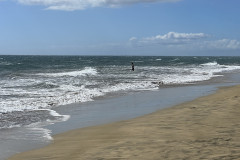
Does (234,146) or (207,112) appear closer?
(234,146)

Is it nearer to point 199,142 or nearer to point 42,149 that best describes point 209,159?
point 199,142

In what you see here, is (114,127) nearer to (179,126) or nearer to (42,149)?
(179,126)

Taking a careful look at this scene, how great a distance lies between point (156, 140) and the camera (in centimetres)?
678

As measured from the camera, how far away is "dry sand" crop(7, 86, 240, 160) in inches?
228

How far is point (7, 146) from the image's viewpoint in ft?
23.6

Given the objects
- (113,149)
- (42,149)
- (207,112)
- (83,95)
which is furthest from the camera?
(83,95)

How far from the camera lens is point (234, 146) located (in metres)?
5.91

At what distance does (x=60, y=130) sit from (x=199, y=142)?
4.05 metres

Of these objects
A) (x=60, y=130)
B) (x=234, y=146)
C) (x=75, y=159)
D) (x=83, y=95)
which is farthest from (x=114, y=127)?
(x=83, y=95)

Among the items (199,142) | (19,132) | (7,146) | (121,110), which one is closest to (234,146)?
(199,142)

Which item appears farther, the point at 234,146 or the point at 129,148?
the point at 129,148

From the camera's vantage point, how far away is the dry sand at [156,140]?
5785mm

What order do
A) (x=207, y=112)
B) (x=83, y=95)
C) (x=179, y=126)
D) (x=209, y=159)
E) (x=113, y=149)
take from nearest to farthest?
1. (x=209, y=159)
2. (x=113, y=149)
3. (x=179, y=126)
4. (x=207, y=112)
5. (x=83, y=95)

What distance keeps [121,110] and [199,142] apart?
6.28 m
